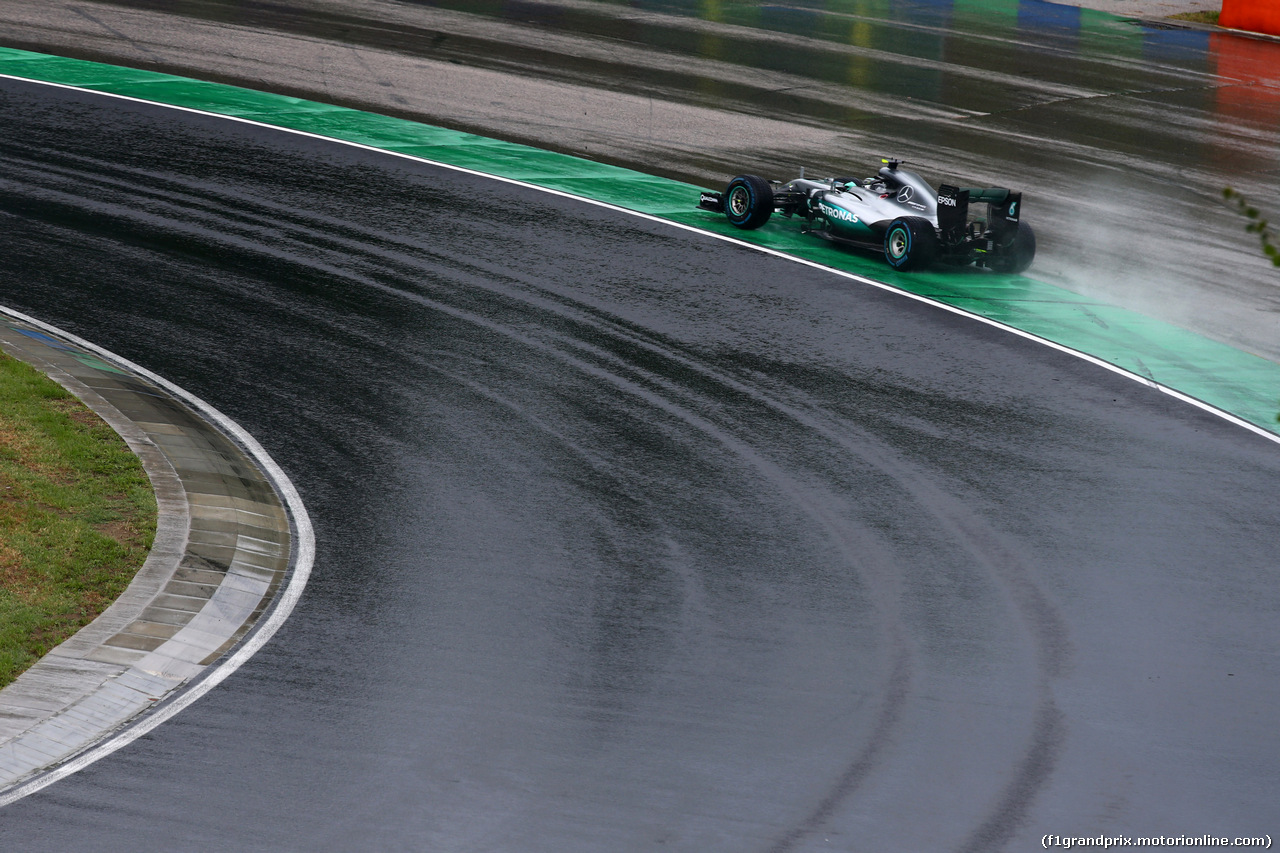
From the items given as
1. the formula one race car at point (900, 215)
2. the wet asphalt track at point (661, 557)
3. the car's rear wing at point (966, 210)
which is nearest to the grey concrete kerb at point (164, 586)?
the wet asphalt track at point (661, 557)

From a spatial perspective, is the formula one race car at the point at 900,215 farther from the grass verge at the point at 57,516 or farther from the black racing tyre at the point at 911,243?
the grass verge at the point at 57,516

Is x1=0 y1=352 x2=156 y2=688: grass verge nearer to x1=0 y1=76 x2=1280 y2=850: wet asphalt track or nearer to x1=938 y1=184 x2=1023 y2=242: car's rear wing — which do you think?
x1=0 y1=76 x2=1280 y2=850: wet asphalt track

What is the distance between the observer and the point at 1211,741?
7.38 meters

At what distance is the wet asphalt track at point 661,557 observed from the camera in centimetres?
662

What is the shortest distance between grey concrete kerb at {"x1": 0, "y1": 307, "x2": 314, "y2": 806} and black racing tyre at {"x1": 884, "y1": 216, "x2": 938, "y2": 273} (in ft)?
26.8

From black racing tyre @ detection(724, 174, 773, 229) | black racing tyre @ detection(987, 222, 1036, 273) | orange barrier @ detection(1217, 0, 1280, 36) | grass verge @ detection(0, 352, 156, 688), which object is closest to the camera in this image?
grass verge @ detection(0, 352, 156, 688)

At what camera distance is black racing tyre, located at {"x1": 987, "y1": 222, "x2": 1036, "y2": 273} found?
1552 cm

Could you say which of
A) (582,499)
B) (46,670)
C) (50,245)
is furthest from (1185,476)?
(50,245)

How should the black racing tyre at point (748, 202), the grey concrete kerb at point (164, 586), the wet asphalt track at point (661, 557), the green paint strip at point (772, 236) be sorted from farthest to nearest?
the black racing tyre at point (748, 202), the green paint strip at point (772, 236), the grey concrete kerb at point (164, 586), the wet asphalt track at point (661, 557)

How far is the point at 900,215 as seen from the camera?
51.1 feet

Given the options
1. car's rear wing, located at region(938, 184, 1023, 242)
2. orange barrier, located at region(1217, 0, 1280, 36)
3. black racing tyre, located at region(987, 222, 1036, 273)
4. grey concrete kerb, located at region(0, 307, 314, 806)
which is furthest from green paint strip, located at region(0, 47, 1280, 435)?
orange barrier, located at region(1217, 0, 1280, 36)

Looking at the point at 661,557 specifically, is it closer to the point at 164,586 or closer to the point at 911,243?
the point at 164,586

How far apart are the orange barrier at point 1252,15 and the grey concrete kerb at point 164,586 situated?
93.7 ft

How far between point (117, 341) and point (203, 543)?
3.90m
